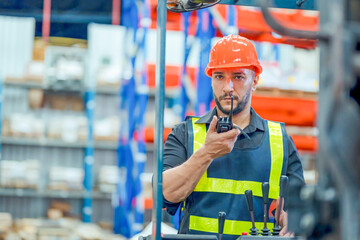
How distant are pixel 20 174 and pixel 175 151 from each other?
787cm

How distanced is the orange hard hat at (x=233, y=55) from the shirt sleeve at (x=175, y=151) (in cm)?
39

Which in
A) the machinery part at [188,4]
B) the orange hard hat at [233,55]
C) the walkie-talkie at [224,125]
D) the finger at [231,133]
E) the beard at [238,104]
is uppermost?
the machinery part at [188,4]

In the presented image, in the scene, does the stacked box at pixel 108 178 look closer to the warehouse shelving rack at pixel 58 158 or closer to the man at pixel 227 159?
the warehouse shelving rack at pixel 58 158

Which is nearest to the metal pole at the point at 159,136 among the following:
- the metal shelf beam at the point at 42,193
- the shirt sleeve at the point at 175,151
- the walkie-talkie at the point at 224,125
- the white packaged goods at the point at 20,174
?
the walkie-talkie at the point at 224,125

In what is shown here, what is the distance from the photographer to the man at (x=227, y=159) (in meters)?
2.85

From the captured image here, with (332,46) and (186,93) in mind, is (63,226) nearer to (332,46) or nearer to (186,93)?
(186,93)

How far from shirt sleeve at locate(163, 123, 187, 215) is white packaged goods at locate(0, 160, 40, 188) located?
25.1 feet

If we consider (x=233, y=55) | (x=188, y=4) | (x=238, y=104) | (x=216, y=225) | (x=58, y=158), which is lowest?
(x=58, y=158)

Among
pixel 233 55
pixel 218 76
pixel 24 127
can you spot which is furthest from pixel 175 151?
pixel 24 127

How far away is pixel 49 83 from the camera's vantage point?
1073 centimetres

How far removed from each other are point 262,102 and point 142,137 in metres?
2.03

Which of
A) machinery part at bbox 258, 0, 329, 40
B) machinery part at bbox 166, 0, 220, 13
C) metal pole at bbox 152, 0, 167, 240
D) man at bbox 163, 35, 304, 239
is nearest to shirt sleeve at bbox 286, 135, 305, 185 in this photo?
man at bbox 163, 35, 304, 239

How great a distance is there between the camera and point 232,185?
2.99 meters

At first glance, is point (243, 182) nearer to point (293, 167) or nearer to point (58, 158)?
point (293, 167)
